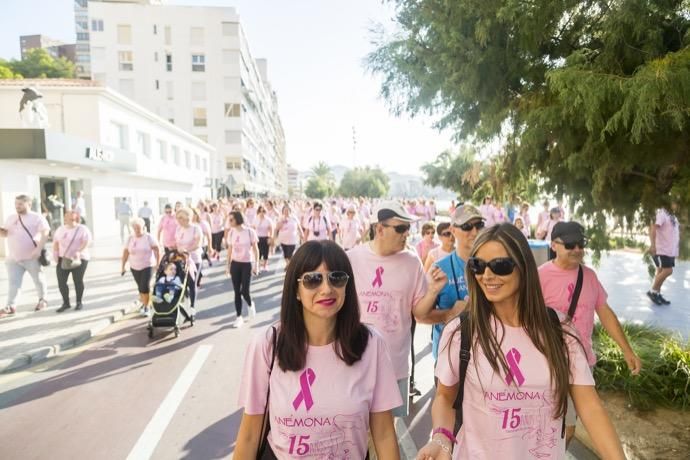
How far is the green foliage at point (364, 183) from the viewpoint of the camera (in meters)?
93.6

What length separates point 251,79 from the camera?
2319 inches

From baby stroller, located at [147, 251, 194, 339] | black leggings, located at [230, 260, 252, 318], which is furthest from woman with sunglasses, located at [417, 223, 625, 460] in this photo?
black leggings, located at [230, 260, 252, 318]

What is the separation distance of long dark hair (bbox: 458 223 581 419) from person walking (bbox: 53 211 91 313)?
8491 mm

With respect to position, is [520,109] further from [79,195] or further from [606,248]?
[79,195]

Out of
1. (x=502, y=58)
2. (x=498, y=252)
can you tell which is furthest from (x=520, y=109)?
(x=498, y=252)

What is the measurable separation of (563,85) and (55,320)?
871 cm

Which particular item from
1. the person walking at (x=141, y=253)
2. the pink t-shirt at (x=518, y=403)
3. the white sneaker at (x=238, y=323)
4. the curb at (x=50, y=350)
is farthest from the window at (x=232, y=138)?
the pink t-shirt at (x=518, y=403)

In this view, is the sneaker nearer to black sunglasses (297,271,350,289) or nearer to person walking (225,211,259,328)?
person walking (225,211,259,328)

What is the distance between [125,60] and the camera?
4778 centimetres

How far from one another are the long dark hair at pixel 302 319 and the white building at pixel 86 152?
1617 centimetres

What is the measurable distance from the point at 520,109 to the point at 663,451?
2.94m

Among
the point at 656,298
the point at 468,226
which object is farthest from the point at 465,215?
the point at 656,298

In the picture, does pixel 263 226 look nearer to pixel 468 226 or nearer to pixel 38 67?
pixel 468 226

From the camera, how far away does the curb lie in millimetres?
5922
